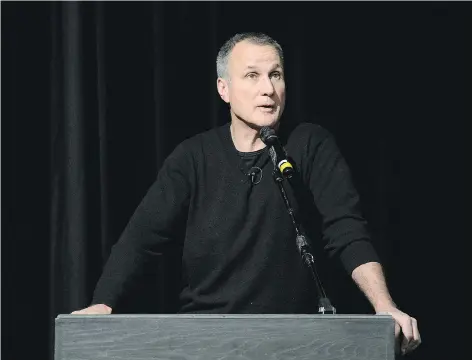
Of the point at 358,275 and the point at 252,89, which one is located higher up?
the point at 252,89


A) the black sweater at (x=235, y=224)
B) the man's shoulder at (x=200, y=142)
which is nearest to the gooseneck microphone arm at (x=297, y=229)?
the black sweater at (x=235, y=224)

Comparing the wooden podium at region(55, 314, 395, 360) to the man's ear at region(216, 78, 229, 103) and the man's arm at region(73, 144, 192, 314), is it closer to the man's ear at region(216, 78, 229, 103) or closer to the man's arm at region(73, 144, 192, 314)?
the man's arm at region(73, 144, 192, 314)

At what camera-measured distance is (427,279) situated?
3.32 meters

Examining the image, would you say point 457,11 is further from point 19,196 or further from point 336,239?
point 19,196

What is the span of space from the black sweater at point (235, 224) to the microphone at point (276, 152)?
0.23 meters

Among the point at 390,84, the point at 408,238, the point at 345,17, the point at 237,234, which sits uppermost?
the point at 345,17

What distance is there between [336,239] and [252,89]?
0.46 metres

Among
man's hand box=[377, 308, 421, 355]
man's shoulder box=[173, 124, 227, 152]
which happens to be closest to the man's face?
man's shoulder box=[173, 124, 227, 152]

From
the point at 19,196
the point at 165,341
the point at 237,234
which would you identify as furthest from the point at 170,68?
the point at 165,341

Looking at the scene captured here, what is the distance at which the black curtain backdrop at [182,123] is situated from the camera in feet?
9.08

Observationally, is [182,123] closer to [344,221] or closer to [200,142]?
[200,142]

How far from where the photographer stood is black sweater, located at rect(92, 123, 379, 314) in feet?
7.48

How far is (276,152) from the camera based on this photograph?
6.97ft

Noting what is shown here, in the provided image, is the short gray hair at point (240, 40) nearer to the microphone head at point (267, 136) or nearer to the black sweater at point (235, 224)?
the black sweater at point (235, 224)
